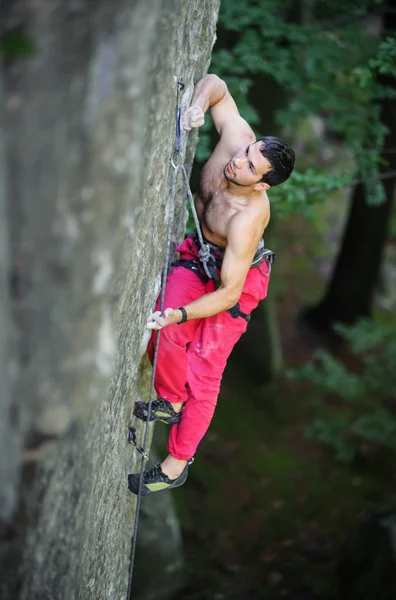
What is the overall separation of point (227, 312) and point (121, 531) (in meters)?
1.44

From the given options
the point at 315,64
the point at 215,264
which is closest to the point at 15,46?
the point at 215,264

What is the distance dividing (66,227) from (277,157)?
1.69m

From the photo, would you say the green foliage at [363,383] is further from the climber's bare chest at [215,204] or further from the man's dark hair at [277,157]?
the man's dark hair at [277,157]

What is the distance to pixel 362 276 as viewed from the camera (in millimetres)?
10398

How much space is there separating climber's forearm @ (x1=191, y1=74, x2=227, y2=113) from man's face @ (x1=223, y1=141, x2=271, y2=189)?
1.29ft

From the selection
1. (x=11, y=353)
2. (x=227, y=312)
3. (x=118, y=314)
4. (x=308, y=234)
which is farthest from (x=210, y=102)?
(x=308, y=234)

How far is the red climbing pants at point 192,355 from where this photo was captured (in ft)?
12.4

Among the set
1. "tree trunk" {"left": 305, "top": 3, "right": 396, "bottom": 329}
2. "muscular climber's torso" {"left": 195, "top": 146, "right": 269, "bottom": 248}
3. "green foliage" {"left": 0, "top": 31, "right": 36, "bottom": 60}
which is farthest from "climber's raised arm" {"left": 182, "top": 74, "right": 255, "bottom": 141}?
"tree trunk" {"left": 305, "top": 3, "right": 396, "bottom": 329}

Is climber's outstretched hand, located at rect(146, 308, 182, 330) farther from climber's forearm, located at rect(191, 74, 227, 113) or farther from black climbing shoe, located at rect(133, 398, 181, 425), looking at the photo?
climber's forearm, located at rect(191, 74, 227, 113)

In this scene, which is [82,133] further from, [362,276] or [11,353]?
[362,276]

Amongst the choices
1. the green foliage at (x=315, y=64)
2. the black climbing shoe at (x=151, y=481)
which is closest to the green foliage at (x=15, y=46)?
the black climbing shoe at (x=151, y=481)

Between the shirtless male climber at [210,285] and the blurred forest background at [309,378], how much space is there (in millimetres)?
1651

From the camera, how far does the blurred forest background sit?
6.44 metres

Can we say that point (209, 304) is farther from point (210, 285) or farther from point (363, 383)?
point (363, 383)
